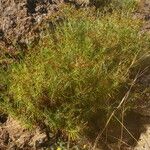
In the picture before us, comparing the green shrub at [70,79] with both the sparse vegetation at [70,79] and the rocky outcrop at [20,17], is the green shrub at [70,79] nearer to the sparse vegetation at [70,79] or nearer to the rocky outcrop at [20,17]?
the sparse vegetation at [70,79]

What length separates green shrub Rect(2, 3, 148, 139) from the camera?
12.2ft

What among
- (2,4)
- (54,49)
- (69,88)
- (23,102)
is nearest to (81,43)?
(54,49)

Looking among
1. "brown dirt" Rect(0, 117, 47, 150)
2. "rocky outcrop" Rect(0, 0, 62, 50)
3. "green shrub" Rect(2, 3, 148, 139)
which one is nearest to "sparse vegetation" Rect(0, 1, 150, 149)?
"green shrub" Rect(2, 3, 148, 139)

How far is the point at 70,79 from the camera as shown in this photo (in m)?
3.74

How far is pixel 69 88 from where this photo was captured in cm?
379

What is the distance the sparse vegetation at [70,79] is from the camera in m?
3.72

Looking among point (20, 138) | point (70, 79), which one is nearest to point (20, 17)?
point (70, 79)

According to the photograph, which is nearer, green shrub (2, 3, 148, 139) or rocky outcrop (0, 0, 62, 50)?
green shrub (2, 3, 148, 139)

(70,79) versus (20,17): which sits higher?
(20,17)

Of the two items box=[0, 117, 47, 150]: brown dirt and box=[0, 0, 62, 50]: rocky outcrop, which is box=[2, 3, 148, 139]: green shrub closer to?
box=[0, 117, 47, 150]: brown dirt

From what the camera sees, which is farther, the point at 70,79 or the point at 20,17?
the point at 20,17

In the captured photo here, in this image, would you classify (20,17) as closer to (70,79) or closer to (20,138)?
(70,79)

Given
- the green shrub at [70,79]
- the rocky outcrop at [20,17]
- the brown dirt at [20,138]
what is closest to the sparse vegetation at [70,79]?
the green shrub at [70,79]

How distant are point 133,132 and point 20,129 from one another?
3.34 feet
